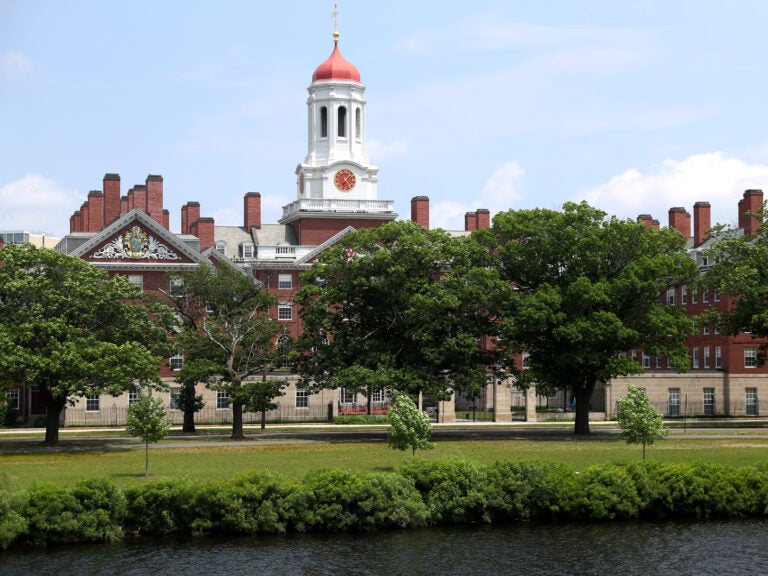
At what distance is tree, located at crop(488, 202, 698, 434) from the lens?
59344mm

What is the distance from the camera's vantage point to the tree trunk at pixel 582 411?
6212cm

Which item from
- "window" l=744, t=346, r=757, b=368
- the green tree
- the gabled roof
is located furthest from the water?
"window" l=744, t=346, r=757, b=368

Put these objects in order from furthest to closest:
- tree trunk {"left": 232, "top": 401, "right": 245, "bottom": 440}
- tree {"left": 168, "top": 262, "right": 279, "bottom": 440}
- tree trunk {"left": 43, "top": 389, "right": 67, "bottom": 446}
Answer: tree {"left": 168, "top": 262, "right": 279, "bottom": 440} < tree trunk {"left": 232, "top": 401, "right": 245, "bottom": 440} < tree trunk {"left": 43, "top": 389, "right": 67, "bottom": 446}

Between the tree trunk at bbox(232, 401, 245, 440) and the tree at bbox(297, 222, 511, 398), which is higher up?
the tree at bbox(297, 222, 511, 398)

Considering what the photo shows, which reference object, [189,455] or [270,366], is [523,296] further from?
[189,455]

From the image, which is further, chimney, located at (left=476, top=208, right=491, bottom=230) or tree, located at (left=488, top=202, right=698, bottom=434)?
chimney, located at (left=476, top=208, right=491, bottom=230)

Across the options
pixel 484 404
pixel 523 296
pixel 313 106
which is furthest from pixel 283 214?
pixel 523 296

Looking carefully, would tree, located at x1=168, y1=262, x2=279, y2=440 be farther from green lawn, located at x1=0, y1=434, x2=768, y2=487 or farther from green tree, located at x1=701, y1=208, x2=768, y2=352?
green tree, located at x1=701, y1=208, x2=768, y2=352

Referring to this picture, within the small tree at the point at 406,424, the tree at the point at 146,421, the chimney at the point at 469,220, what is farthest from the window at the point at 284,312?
the small tree at the point at 406,424

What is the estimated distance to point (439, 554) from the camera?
3375 cm

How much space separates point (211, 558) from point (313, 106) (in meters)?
72.7

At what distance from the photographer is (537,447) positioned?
173 feet

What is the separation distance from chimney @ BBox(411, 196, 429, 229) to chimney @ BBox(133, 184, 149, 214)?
2292cm

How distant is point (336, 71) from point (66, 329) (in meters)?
53.7
